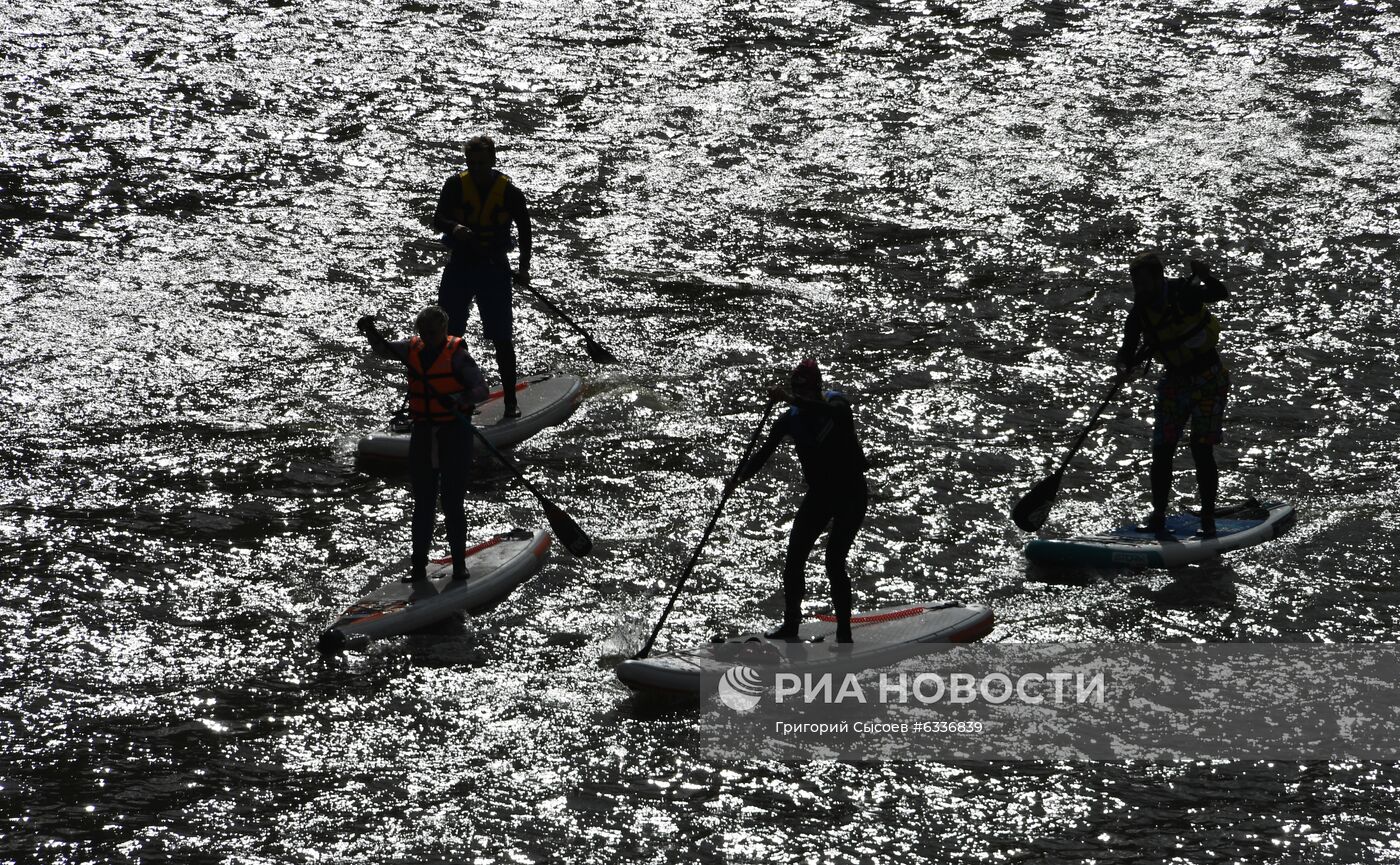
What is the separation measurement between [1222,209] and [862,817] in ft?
38.0

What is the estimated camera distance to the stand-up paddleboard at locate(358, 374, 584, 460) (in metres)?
11.7

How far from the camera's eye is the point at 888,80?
2081cm

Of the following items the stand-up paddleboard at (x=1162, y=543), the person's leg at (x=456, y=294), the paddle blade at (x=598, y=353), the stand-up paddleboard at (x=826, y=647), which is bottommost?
the stand-up paddleboard at (x=826, y=647)

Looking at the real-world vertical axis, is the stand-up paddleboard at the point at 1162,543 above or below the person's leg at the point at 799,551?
below

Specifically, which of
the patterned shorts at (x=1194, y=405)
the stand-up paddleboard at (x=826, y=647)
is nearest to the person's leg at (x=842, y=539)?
the stand-up paddleboard at (x=826, y=647)

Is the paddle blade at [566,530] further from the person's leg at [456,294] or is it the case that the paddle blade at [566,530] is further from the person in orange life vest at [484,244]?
the person's leg at [456,294]

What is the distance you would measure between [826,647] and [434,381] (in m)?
2.89

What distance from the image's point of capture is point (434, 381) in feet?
31.0

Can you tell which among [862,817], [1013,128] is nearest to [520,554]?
[862,817]

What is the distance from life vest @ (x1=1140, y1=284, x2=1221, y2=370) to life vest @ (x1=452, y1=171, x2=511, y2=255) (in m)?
4.88

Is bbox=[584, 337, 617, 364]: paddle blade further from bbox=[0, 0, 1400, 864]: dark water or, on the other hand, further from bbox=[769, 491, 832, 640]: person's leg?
bbox=[769, 491, 832, 640]: person's leg

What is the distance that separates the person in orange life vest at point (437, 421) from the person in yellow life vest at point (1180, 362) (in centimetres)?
445

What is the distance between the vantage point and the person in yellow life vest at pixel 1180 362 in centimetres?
1023

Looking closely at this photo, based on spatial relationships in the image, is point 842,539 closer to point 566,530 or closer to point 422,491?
point 566,530
